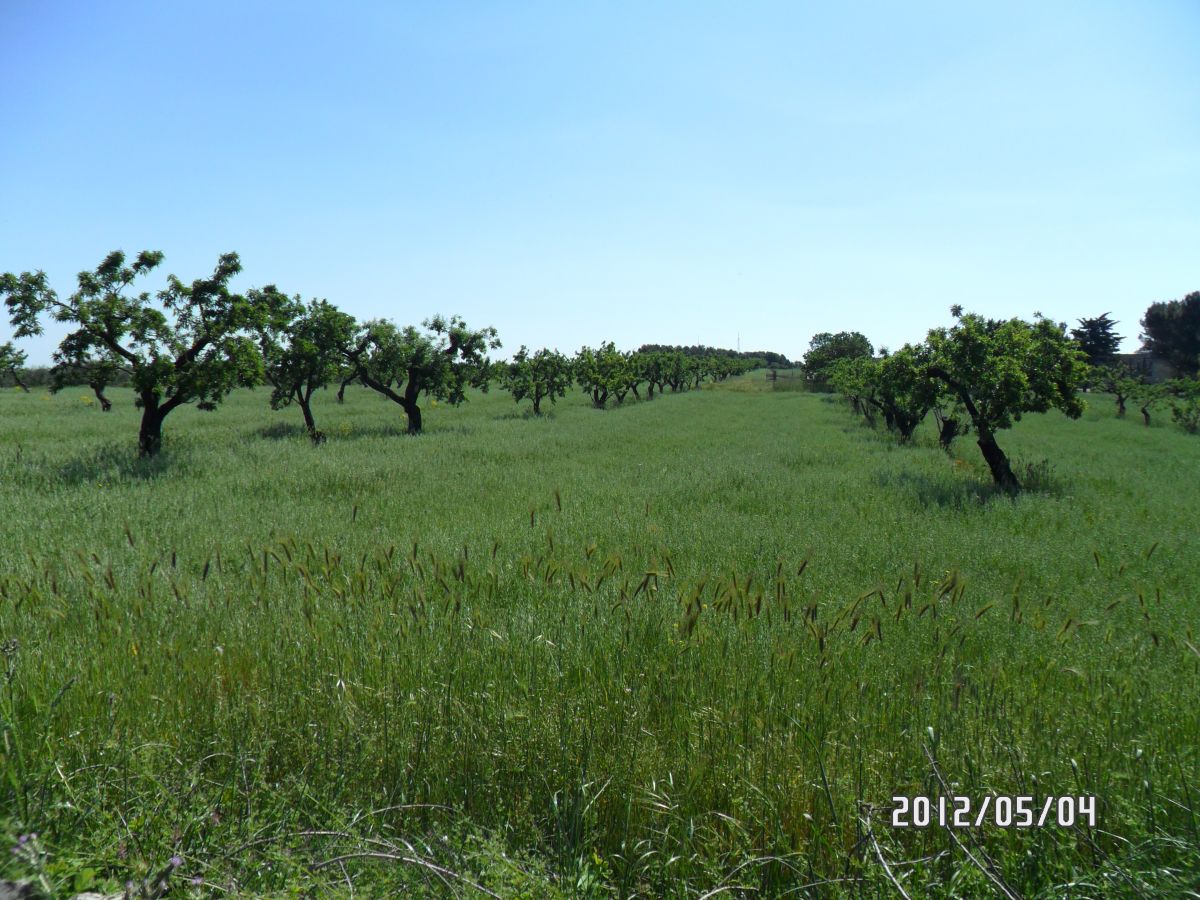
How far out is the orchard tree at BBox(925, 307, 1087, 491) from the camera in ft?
50.1

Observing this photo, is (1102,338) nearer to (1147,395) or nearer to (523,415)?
(1147,395)

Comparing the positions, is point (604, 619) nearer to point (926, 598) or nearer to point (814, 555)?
point (926, 598)

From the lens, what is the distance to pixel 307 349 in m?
25.0

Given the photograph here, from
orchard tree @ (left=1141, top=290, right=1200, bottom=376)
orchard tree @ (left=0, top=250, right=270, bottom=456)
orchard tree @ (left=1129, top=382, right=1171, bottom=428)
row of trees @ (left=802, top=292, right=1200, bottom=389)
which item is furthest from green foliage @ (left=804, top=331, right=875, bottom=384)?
orchard tree @ (left=0, top=250, right=270, bottom=456)

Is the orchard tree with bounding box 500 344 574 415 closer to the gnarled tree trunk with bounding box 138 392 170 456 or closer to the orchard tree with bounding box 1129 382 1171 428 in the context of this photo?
the gnarled tree trunk with bounding box 138 392 170 456

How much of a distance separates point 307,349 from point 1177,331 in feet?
322

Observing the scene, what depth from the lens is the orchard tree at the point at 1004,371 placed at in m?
15.3

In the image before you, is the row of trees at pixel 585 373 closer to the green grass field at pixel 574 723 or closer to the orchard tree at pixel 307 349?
the orchard tree at pixel 307 349

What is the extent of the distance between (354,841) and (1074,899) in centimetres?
254

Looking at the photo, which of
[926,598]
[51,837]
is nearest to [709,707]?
[51,837]

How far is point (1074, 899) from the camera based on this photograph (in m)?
2.01

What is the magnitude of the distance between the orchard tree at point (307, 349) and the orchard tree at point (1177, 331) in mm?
92301

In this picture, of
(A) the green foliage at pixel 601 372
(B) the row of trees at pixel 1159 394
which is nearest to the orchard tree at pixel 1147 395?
(B) the row of trees at pixel 1159 394

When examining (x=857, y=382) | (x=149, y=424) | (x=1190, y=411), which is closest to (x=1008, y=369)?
(x=857, y=382)
